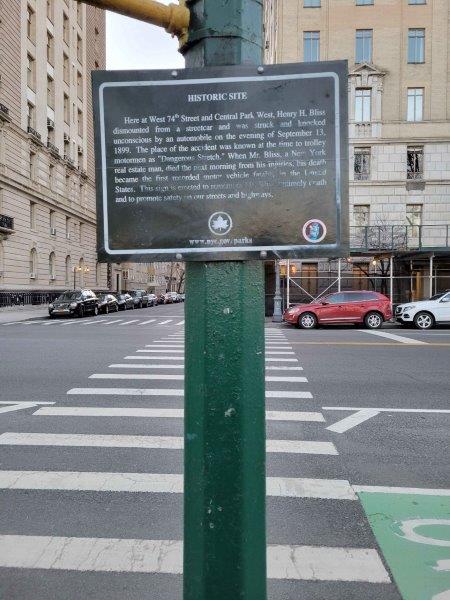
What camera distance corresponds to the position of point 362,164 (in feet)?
105

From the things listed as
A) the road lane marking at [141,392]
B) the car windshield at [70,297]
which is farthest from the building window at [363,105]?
the road lane marking at [141,392]

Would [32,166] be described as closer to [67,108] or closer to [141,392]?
[67,108]

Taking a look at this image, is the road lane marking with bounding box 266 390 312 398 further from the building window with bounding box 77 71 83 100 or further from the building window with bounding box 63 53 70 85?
the building window with bounding box 77 71 83 100

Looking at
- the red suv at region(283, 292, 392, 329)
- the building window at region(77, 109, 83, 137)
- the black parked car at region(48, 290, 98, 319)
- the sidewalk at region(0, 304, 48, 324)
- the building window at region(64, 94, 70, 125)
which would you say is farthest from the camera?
the building window at region(77, 109, 83, 137)

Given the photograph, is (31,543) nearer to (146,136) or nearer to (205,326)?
(205,326)

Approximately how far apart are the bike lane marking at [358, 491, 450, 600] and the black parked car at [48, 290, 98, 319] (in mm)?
28420

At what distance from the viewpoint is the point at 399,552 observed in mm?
3607

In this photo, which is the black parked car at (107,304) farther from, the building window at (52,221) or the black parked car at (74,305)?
the building window at (52,221)

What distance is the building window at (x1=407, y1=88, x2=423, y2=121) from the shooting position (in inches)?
1247

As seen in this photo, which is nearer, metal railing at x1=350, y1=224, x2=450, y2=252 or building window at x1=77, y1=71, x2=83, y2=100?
metal railing at x1=350, y1=224, x2=450, y2=252

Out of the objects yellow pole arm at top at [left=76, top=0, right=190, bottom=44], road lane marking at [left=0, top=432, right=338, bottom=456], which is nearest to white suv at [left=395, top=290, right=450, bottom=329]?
road lane marking at [left=0, top=432, right=338, bottom=456]

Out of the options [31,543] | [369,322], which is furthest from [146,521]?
[369,322]

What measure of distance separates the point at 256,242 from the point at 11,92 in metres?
42.2

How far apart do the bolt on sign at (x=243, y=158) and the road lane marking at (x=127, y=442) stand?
399cm
